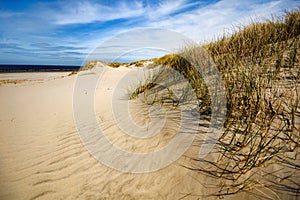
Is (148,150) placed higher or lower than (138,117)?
lower

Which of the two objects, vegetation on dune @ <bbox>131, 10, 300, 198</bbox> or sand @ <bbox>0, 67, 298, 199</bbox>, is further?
sand @ <bbox>0, 67, 298, 199</bbox>

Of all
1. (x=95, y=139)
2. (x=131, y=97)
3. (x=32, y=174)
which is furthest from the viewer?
(x=131, y=97)

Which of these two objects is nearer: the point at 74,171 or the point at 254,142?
the point at 254,142

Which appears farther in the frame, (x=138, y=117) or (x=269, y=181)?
(x=138, y=117)

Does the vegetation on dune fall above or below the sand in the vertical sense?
above

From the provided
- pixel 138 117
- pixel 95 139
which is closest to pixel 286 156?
pixel 138 117

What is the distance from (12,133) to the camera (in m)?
3.55

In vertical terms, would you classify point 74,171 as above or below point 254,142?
below

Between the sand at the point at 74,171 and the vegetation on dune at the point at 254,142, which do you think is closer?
the vegetation on dune at the point at 254,142

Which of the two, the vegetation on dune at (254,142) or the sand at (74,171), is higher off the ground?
the vegetation on dune at (254,142)

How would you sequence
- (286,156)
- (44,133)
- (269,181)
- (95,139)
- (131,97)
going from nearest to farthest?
(269,181)
(286,156)
(95,139)
(44,133)
(131,97)

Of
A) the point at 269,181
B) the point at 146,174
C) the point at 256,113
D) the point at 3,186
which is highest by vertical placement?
the point at 256,113

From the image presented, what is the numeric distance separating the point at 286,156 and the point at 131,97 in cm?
386

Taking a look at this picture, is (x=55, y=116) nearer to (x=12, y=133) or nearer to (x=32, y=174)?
(x=12, y=133)
